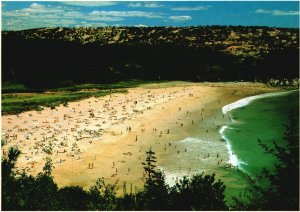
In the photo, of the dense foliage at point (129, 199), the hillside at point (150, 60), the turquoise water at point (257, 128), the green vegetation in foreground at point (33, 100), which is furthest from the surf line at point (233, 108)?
the green vegetation in foreground at point (33, 100)

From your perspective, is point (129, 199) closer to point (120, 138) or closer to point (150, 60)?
point (120, 138)

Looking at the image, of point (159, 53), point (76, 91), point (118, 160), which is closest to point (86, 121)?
point (118, 160)

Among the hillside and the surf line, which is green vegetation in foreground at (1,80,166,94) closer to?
the hillside

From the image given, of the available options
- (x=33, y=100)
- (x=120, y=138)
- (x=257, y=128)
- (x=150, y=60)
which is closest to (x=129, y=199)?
(x=120, y=138)

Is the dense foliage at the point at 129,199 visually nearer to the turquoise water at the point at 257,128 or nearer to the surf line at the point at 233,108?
the turquoise water at the point at 257,128

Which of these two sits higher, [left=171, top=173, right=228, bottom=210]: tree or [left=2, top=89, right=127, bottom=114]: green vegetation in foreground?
[left=171, top=173, right=228, bottom=210]: tree

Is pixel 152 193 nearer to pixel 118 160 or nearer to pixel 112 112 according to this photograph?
pixel 118 160

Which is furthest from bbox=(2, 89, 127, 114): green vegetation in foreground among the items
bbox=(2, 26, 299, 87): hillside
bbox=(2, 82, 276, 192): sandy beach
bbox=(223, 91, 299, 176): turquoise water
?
bbox=(223, 91, 299, 176): turquoise water
